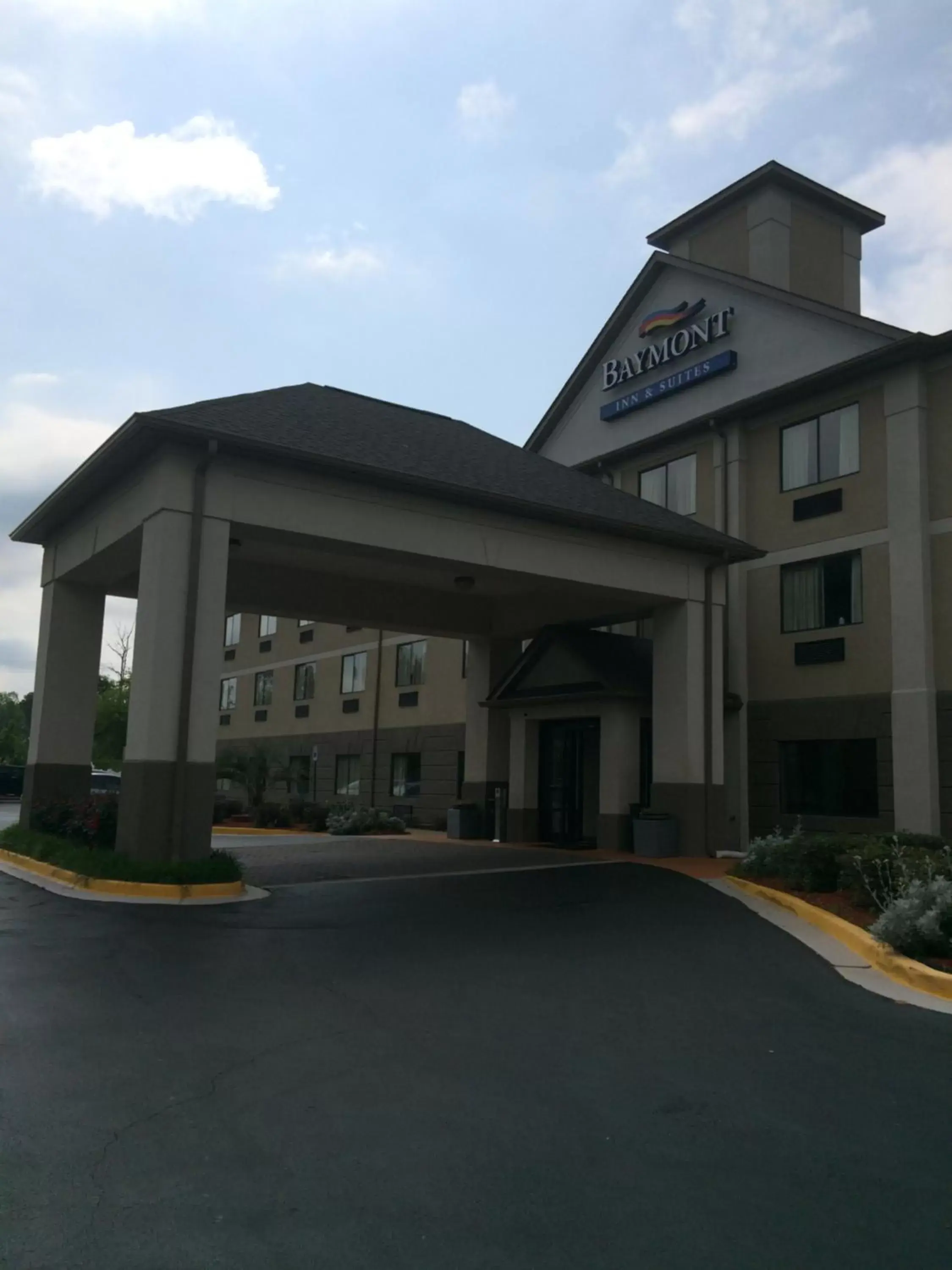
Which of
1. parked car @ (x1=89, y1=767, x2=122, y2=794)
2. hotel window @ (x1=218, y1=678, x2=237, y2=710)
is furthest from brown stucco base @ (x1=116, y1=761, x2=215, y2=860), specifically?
hotel window @ (x1=218, y1=678, x2=237, y2=710)

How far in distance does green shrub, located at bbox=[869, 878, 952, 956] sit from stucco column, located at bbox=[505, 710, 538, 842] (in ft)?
44.4

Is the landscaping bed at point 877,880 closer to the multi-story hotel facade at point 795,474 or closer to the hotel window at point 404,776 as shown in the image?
the multi-story hotel facade at point 795,474

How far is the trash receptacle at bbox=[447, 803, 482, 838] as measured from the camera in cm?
2461

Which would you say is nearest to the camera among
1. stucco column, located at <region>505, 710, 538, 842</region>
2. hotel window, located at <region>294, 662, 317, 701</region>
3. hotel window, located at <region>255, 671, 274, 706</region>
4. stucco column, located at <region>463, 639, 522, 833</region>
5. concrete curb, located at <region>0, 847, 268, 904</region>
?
concrete curb, located at <region>0, 847, 268, 904</region>

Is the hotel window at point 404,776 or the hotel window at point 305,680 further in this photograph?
the hotel window at point 305,680

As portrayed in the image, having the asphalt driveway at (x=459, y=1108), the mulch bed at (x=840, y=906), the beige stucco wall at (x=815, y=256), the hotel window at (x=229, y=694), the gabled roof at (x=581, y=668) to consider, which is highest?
the beige stucco wall at (x=815, y=256)

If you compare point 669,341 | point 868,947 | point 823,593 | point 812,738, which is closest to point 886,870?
point 868,947

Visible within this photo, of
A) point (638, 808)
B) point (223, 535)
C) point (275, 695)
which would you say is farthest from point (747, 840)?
point (275, 695)

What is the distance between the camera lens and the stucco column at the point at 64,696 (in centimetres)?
1895

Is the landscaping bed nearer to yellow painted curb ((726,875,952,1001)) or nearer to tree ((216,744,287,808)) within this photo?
yellow painted curb ((726,875,952,1001))

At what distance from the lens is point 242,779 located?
3478cm

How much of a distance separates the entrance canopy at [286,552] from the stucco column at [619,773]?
1457mm

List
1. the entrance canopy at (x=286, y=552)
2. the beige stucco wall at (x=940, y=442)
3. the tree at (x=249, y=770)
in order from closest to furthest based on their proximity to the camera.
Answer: the entrance canopy at (x=286, y=552), the beige stucco wall at (x=940, y=442), the tree at (x=249, y=770)

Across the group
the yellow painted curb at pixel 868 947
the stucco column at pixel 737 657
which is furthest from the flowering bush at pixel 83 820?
the stucco column at pixel 737 657
